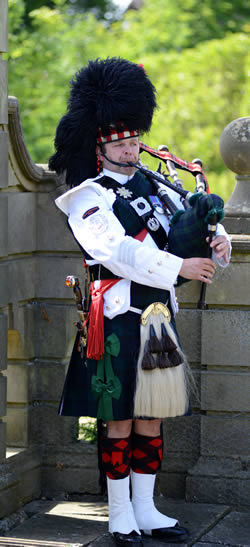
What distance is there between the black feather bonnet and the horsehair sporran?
71cm

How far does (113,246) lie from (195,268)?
335mm

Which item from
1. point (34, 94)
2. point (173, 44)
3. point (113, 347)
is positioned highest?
point (173, 44)

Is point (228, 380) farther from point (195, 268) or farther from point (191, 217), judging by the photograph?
point (191, 217)

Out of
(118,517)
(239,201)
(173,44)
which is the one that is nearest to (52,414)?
(118,517)

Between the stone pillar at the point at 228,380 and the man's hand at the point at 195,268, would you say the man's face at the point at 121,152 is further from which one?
the stone pillar at the point at 228,380

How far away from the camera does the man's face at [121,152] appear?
162 inches

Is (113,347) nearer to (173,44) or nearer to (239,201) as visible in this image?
(239,201)

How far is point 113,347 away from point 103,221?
524mm

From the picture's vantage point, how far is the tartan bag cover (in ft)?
12.7

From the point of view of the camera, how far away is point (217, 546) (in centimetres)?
420

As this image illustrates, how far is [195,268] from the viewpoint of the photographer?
392cm

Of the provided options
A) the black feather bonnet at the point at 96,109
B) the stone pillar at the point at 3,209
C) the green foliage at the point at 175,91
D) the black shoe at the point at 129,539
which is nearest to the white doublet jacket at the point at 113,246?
the black feather bonnet at the point at 96,109

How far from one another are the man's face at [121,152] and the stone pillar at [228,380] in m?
0.79

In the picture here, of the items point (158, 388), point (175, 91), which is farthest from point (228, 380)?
point (175, 91)
